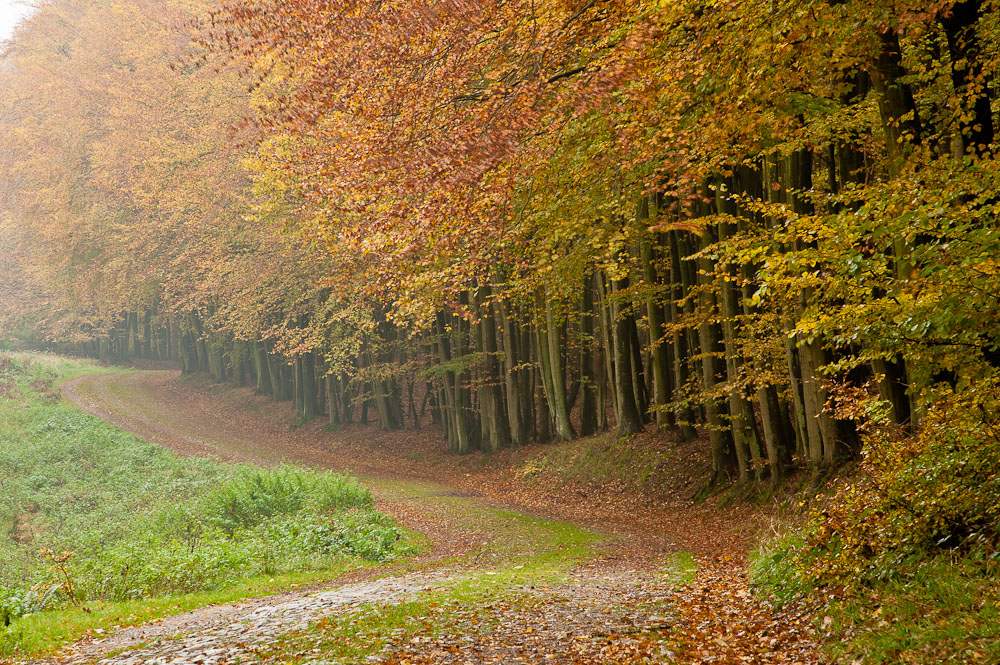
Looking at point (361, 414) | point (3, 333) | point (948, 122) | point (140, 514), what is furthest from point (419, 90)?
point (3, 333)

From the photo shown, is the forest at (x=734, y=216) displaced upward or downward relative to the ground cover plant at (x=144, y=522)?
upward

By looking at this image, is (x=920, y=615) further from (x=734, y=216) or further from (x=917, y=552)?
(x=734, y=216)

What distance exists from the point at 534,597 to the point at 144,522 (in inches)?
430

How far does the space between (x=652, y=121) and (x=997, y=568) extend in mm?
6279

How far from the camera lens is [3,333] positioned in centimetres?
5169

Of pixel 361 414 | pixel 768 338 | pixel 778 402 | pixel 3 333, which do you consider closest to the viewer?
pixel 768 338

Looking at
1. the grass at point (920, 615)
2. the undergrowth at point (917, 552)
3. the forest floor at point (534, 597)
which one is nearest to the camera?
the grass at point (920, 615)

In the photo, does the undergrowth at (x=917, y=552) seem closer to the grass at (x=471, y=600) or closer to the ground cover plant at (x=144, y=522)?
the grass at (x=471, y=600)

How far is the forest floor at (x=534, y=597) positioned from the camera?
6.38 metres

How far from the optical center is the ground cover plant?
10633 mm

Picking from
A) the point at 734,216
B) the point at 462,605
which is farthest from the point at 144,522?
the point at 734,216

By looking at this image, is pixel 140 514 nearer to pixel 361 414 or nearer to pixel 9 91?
pixel 361 414

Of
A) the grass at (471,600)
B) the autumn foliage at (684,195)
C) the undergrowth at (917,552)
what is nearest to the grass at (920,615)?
the undergrowth at (917,552)

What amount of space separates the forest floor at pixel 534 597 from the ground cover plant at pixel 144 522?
1427mm
